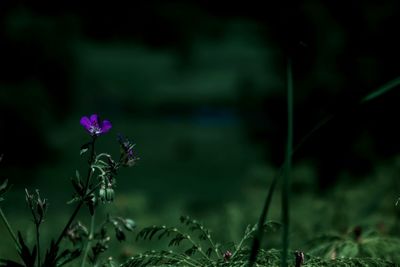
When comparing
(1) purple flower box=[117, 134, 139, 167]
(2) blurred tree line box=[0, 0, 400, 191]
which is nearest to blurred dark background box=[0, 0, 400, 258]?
(2) blurred tree line box=[0, 0, 400, 191]

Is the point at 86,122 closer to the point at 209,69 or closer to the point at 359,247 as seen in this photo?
the point at 359,247

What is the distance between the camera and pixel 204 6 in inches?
606

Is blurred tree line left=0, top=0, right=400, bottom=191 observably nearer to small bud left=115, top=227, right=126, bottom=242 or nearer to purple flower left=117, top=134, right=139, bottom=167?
purple flower left=117, top=134, right=139, bottom=167

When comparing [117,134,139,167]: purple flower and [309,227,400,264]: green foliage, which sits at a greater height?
[309,227,400,264]: green foliage

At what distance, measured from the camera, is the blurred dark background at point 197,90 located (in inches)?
246

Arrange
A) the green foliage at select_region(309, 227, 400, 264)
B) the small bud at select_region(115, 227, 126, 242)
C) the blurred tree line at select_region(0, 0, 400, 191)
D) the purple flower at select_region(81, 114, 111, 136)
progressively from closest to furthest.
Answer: the small bud at select_region(115, 227, 126, 242) < the purple flower at select_region(81, 114, 111, 136) < the green foliage at select_region(309, 227, 400, 264) < the blurred tree line at select_region(0, 0, 400, 191)

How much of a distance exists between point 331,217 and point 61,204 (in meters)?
6.05

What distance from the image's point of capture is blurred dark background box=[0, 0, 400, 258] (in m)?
6.24

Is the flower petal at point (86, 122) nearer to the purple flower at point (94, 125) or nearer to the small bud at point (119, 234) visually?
the purple flower at point (94, 125)

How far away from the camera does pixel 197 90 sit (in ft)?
43.8

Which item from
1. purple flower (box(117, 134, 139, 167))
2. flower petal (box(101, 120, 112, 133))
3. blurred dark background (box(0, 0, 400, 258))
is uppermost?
blurred dark background (box(0, 0, 400, 258))

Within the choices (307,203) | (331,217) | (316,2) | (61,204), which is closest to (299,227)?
(331,217)

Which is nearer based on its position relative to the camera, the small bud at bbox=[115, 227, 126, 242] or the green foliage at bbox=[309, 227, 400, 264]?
the small bud at bbox=[115, 227, 126, 242]

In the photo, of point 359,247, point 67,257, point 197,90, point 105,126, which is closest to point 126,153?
point 105,126
